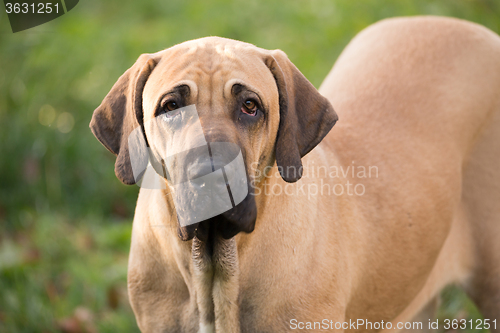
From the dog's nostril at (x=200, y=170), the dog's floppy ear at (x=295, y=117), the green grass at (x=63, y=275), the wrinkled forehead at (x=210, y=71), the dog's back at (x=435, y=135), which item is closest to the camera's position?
the dog's nostril at (x=200, y=170)

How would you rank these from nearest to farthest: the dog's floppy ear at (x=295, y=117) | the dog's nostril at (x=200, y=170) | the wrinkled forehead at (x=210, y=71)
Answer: the dog's nostril at (x=200, y=170) → the wrinkled forehead at (x=210, y=71) → the dog's floppy ear at (x=295, y=117)

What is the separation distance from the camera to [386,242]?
3023 mm

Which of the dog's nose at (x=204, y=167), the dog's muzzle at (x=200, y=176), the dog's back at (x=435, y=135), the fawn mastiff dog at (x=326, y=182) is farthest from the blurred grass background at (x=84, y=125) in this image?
the dog's nose at (x=204, y=167)

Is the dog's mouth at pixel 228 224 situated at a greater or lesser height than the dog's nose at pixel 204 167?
lesser

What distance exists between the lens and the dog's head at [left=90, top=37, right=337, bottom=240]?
2131mm

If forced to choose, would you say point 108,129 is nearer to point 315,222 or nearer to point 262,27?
point 315,222

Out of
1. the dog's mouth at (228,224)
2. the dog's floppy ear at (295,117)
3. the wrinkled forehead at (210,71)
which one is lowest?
the dog's mouth at (228,224)

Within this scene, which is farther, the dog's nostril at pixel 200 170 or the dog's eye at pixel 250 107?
the dog's eye at pixel 250 107

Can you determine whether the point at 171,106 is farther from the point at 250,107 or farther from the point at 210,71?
the point at 250,107

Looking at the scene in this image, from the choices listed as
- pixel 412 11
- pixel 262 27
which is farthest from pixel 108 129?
pixel 412 11

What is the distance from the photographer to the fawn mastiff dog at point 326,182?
7.69 feet

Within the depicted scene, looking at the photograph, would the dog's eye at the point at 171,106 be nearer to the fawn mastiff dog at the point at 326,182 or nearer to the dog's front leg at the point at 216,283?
the fawn mastiff dog at the point at 326,182

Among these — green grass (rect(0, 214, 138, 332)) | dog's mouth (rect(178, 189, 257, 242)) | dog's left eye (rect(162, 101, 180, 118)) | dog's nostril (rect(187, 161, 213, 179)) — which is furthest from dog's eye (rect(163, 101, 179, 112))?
green grass (rect(0, 214, 138, 332))

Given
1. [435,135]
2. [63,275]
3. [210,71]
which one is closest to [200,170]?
[210,71]
